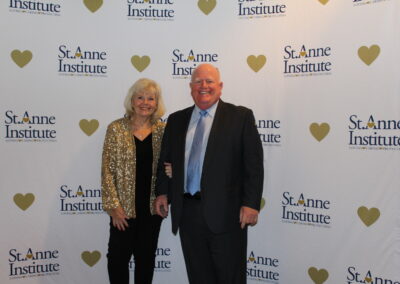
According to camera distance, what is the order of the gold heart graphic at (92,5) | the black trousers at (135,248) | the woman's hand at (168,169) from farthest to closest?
the gold heart graphic at (92,5)
the black trousers at (135,248)
the woman's hand at (168,169)

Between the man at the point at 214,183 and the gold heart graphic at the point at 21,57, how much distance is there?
1.40 metres

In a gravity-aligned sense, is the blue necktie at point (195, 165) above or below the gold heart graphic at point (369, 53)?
below

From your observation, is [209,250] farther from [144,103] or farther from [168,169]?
[144,103]

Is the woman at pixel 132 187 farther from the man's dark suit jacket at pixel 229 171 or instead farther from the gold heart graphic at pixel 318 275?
the gold heart graphic at pixel 318 275

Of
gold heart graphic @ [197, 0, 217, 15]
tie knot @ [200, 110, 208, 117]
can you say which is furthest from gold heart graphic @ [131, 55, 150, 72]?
tie knot @ [200, 110, 208, 117]

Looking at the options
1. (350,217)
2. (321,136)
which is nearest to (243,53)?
(321,136)

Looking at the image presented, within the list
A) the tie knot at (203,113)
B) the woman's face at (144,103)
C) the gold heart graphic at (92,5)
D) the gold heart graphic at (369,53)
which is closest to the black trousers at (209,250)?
the tie knot at (203,113)

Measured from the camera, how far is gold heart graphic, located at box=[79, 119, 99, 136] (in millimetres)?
2895

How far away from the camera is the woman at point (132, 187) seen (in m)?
2.40

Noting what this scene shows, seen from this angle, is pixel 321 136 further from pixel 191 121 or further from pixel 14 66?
pixel 14 66

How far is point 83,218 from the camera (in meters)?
2.93

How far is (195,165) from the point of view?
216cm

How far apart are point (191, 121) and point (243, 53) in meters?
0.91

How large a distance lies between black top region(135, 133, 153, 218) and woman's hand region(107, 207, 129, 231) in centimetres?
9
